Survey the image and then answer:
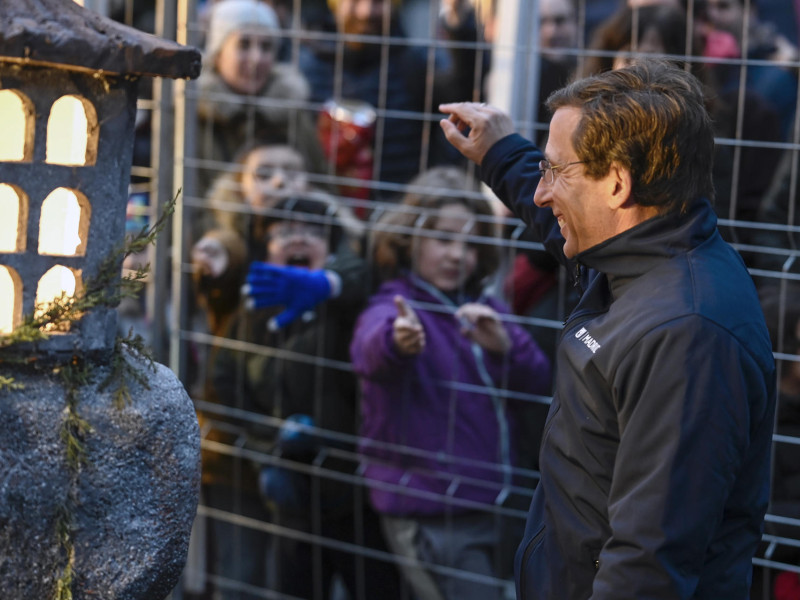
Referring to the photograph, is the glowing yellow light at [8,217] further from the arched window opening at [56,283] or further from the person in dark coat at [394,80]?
the person in dark coat at [394,80]

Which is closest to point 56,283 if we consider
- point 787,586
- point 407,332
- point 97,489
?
point 97,489

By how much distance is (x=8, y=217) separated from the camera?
1771 mm

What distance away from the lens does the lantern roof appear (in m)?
1.57

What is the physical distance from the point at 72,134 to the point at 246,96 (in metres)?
1.83

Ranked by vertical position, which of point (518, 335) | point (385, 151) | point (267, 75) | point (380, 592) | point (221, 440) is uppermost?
point (267, 75)

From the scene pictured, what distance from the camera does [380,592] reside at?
323cm

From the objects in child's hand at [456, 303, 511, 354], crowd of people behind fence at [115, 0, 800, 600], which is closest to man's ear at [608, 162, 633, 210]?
crowd of people behind fence at [115, 0, 800, 600]

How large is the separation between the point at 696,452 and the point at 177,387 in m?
0.94

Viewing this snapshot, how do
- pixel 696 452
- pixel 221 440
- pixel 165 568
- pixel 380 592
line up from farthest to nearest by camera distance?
pixel 221 440
pixel 380 592
pixel 165 568
pixel 696 452

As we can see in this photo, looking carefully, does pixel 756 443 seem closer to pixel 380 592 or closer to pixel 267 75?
pixel 380 592

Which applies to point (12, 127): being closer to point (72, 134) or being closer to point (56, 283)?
point (72, 134)

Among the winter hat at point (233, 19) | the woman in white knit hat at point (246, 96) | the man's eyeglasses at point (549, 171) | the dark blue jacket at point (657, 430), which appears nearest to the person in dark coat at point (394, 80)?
the woman in white knit hat at point (246, 96)

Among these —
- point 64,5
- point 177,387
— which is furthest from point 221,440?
point 64,5

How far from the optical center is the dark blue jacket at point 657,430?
138cm
